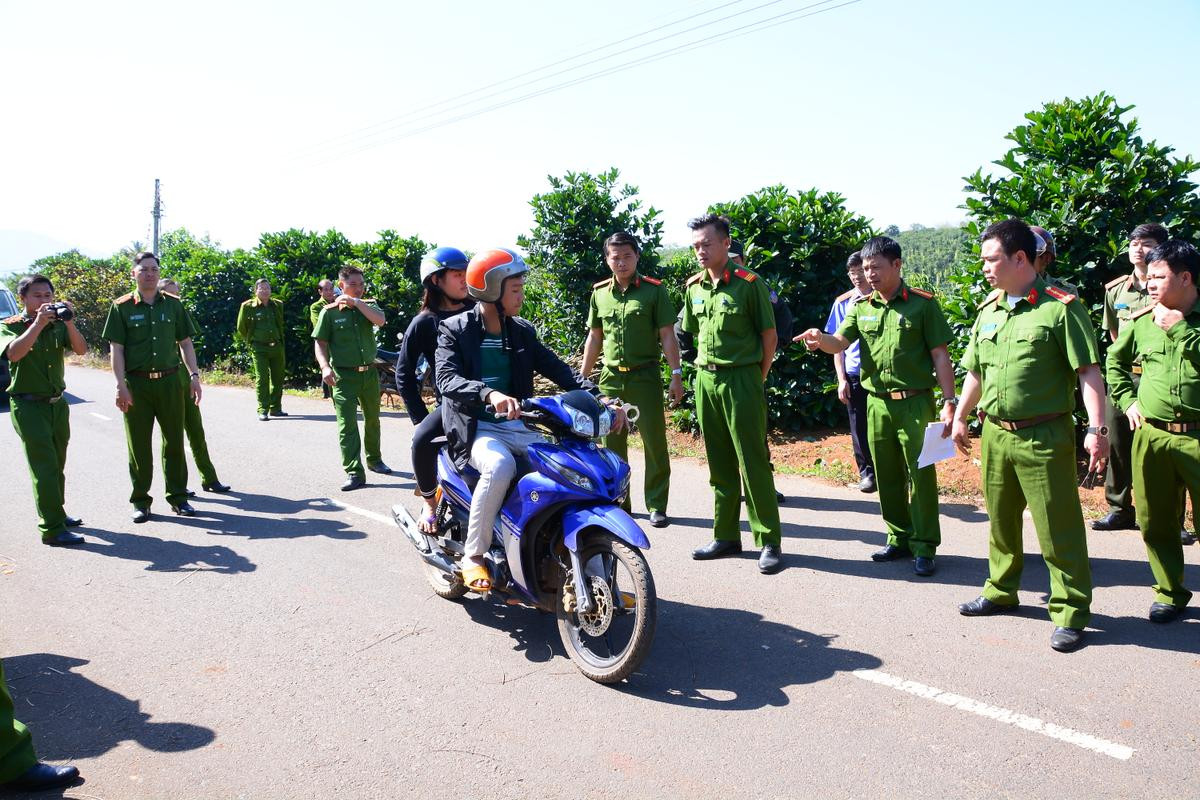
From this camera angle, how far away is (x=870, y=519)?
6.98 metres

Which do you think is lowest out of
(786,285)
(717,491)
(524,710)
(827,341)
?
(524,710)

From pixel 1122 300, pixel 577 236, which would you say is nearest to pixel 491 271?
pixel 1122 300

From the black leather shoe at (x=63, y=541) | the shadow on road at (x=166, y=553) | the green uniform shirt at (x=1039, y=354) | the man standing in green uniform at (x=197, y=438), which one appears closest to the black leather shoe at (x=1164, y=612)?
the green uniform shirt at (x=1039, y=354)

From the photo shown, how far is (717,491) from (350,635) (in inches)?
105

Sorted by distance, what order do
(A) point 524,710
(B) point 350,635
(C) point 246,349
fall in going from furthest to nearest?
1. (C) point 246,349
2. (B) point 350,635
3. (A) point 524,710

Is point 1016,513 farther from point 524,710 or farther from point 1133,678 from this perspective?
point 524,710

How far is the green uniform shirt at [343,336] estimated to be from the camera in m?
9.20

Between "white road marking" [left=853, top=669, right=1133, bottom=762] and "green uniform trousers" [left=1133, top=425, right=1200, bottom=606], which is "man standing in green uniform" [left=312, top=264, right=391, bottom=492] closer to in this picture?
"white road marking" [left=853, top=669, right=1133, bottom=762]

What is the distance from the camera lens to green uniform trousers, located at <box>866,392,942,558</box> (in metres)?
5.59

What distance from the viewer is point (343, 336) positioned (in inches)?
363

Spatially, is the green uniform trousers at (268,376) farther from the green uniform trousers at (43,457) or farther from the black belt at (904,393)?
the black belt at (904,393)

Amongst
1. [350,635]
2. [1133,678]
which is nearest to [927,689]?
[1133,678]

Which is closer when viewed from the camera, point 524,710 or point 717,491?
point 524,710

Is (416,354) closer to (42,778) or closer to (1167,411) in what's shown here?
(42,778)
